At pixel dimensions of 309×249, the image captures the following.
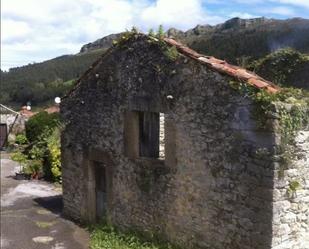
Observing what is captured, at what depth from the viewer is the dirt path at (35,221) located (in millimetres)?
11641

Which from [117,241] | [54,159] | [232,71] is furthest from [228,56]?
[232,71]

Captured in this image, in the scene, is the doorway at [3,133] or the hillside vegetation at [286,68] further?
the doorway at [3,133]

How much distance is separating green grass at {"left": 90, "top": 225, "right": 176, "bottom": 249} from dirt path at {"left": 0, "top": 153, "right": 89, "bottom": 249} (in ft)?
1.01

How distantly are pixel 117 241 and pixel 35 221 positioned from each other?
3.50 metres

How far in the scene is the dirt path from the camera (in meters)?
11.6

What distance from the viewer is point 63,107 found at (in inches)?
531

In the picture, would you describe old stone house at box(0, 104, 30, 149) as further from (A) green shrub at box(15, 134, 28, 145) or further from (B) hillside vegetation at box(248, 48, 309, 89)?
(B) hillside vegetation at box(248, 48, 309, 89)

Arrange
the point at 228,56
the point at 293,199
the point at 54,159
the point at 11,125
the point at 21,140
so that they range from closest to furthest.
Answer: the point at 293,199 → the point at 54,159 → the point at 228,56 → the point at 21,140 → the point at 11,125

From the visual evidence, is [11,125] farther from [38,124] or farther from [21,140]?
[38,124]

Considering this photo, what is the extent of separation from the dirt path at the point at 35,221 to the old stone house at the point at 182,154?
801mm

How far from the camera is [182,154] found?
9.40m

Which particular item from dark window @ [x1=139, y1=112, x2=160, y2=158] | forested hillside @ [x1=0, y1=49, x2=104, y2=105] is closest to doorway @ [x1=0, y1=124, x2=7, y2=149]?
forested hillside @ [x1=0, y1=49, x2=104, y2=105]

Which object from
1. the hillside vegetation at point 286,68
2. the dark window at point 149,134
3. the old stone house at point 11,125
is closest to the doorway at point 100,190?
the dark window at point 149,134

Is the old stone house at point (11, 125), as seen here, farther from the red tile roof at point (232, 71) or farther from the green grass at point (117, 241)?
the red tile roof at point (232, 71)
